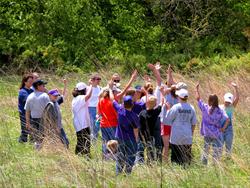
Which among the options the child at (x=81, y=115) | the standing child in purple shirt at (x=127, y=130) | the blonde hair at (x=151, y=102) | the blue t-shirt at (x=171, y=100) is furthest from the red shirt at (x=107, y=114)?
the standing child in purple shirt at (x=127, y=130)

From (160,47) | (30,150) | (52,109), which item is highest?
(160,47)

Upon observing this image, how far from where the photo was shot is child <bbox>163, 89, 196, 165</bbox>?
1059 cm

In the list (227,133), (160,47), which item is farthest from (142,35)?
(227,133)

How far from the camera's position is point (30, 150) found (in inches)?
454

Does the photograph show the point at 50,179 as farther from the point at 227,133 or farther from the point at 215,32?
the point at 215,32

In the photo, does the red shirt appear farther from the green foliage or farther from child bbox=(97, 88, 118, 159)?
the green foliage

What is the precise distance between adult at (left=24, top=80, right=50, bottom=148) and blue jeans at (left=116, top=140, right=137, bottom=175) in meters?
2.24

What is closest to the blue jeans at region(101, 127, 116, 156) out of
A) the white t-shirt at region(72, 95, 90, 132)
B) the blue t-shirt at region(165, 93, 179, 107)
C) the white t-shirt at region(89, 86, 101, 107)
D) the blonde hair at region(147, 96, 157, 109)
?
the white t-shirt at region(72, 95, 90, 132)

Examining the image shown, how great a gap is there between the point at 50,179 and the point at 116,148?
1.87m

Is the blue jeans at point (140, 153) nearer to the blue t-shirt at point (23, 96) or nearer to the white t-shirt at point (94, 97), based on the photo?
the white t-shirt at point (94, 97)

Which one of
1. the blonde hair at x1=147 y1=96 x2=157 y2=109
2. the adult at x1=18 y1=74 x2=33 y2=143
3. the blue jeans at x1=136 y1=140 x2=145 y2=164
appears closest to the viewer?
the blue jeans at x1=136 y1=140 x2=145 y2=164

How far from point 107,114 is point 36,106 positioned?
1469mm

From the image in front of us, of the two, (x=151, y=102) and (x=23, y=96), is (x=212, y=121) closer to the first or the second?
(x=151, y=102)

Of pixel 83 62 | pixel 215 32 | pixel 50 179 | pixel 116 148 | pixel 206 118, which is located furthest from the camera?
pixel 215 32
